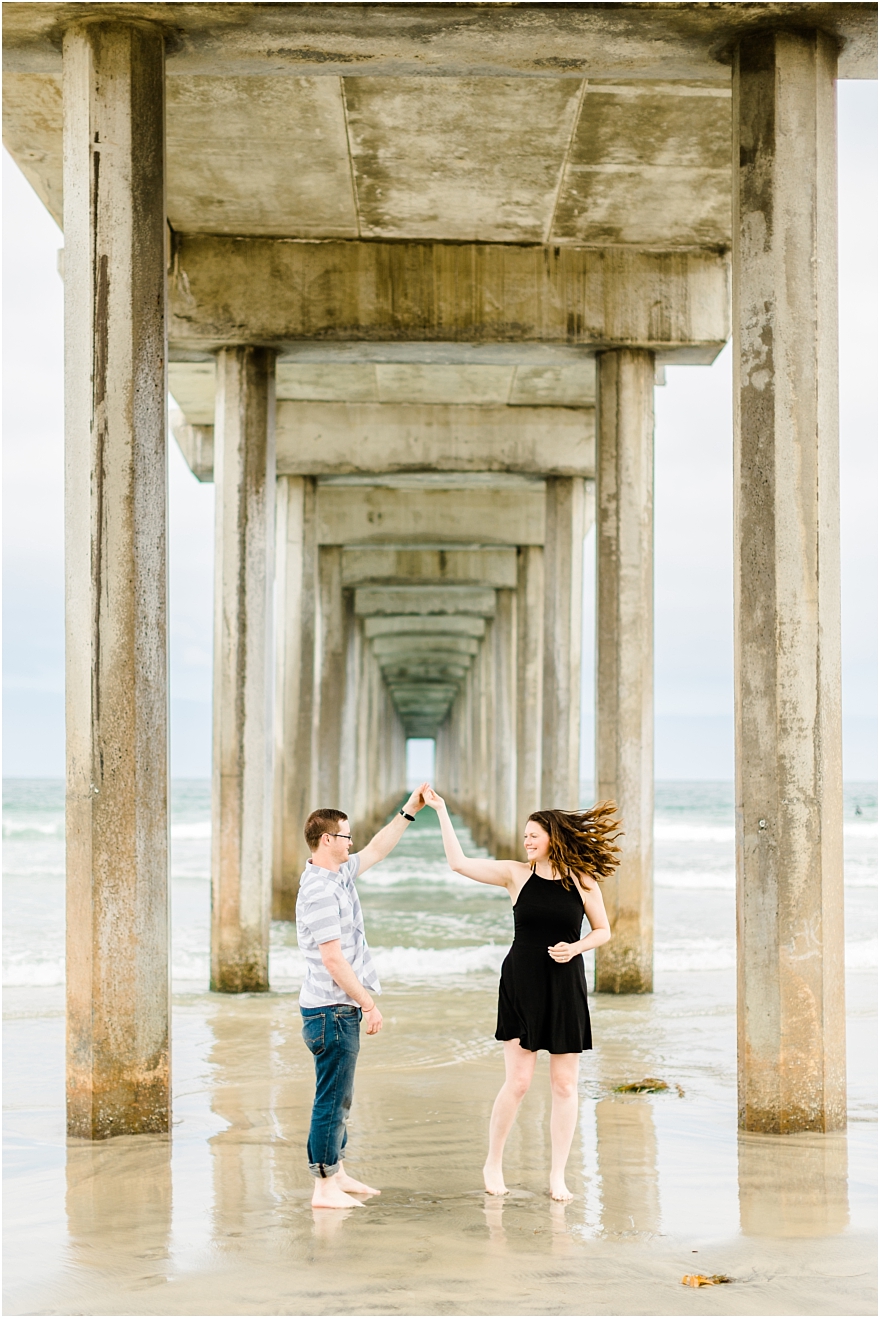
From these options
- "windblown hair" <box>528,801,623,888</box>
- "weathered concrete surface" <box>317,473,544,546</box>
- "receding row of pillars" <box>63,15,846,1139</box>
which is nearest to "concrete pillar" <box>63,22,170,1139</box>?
"receding row of pillars" <box>63,15,846,1139</box>

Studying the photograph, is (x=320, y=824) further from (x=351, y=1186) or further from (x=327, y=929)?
(x=351, y=1186)

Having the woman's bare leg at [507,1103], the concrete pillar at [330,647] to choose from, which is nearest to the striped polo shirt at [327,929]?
the woman's bare leg at [507,1103]

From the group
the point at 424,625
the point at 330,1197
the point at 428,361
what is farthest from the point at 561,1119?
the point at 424,625

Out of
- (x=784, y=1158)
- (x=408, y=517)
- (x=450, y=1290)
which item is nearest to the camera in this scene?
→ (x=450, y=1290)

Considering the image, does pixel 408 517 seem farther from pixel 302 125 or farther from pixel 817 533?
pixel 817 533

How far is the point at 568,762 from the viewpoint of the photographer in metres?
16.7

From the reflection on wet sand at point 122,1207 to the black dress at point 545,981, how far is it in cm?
143

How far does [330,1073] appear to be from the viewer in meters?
5.04

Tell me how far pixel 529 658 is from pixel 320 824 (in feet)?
58.0

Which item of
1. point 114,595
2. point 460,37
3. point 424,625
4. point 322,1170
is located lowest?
point 322,1170

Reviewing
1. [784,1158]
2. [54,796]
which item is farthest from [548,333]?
[54,796]

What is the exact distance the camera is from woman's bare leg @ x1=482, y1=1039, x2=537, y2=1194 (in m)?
5.20

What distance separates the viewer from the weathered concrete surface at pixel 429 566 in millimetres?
24062

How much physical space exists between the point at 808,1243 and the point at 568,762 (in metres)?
11.9
